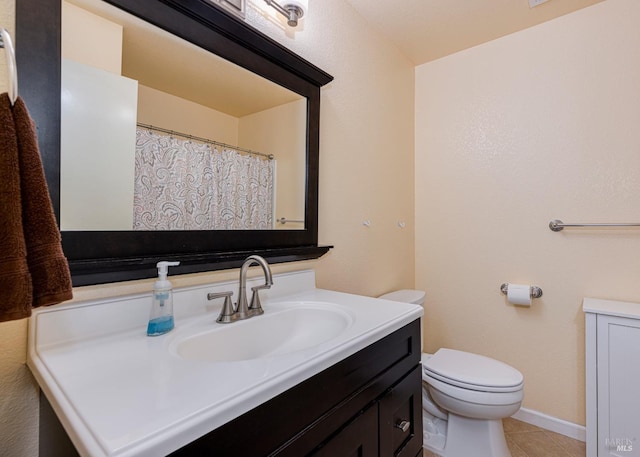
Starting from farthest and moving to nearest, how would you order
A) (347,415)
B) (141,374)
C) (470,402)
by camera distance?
(470,402) → (347,415) → (141,374)

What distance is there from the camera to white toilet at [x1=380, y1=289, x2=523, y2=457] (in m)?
1.34

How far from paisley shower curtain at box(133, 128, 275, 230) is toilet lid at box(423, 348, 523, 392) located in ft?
3.57

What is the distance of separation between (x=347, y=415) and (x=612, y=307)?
1541mm

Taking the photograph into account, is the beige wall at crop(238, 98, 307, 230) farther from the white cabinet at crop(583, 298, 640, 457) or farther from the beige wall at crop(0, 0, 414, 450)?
the white cabinet at crop(583, 298, 640, 457)

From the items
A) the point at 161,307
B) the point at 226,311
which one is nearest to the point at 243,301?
the point at 226,311

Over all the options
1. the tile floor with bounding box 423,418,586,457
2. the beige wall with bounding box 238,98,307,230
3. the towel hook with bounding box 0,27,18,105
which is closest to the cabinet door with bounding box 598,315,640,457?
the tile floor with bounding box 423,418,586,457

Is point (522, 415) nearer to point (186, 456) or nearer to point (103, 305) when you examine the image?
point (186, 456)

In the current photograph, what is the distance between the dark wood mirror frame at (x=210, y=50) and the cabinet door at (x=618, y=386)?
1.39 m

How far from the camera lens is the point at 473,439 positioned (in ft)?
4.74

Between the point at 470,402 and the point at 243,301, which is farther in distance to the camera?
the point at 470,402

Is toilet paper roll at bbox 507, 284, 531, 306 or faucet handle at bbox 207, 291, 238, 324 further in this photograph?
toilet paper roll at bbox 507, 284, 531, 306

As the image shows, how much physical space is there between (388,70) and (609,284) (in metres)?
1.73

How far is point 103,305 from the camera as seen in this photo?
763 millimetres

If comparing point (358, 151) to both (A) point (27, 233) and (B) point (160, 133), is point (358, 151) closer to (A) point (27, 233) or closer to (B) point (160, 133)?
(B) point (160, 133)
